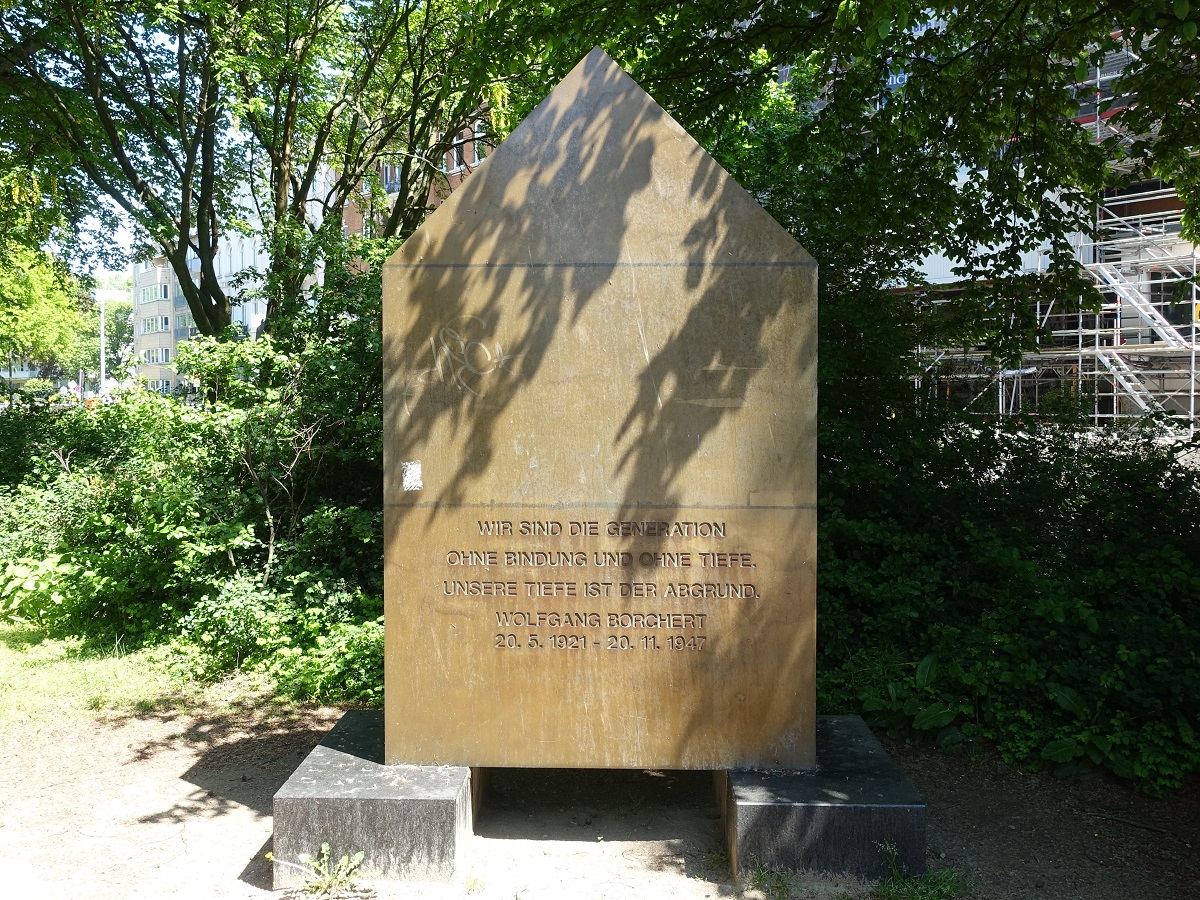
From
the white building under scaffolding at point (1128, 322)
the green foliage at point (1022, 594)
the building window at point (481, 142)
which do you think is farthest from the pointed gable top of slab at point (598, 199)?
the white building under scaffolding at point (1128, 322)

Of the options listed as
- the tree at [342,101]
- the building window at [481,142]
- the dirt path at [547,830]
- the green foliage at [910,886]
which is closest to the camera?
the green foliage at [910,886]

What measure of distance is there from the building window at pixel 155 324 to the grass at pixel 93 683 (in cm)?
8010

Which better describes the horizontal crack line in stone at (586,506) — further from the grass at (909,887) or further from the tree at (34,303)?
the tree at (34,303)

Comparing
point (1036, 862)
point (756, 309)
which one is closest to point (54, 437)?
point (756, 309)

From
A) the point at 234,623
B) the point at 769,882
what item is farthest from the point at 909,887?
the point at 234,623

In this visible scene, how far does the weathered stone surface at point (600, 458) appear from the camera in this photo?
4.47 metres

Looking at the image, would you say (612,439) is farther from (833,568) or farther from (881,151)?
(881,151)

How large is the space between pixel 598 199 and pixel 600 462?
118cm

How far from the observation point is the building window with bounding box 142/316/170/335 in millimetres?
84125

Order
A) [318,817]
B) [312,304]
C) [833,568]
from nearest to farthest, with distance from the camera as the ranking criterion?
[318,817] → [833,568] → [312,304]

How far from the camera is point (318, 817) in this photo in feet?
14.0

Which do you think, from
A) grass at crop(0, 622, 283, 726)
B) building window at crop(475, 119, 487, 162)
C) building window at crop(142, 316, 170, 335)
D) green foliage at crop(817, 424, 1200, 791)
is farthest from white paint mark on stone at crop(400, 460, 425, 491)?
building window at crop(142, 316, 170, 335)

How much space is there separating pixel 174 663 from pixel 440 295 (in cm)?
501

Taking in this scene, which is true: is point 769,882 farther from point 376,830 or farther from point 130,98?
point 130,98
